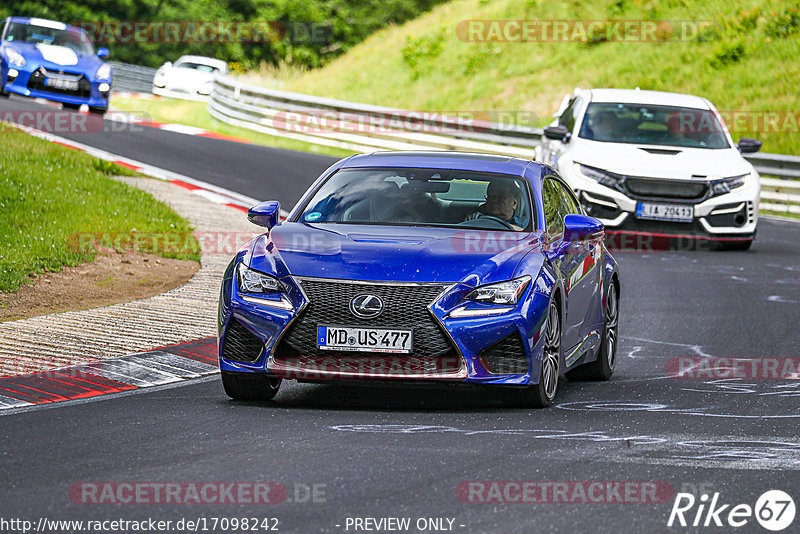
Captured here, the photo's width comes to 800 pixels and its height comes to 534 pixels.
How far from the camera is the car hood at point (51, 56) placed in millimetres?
27375

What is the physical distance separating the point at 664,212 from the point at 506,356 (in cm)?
915

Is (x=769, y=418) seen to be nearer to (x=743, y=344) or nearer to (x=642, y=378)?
(x=642, y=378)

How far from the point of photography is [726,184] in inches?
659

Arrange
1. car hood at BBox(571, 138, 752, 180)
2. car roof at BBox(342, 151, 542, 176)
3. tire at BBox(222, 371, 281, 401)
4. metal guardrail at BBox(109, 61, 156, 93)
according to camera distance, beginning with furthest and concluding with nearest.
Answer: metal guardrail at BBox(109, 61, 156, 93)
car hood at BBox(571, 138, 752, 180)
car roof at BBox(342, 151, 542, 176)
tire at BBox(222, 371, 281, 401)

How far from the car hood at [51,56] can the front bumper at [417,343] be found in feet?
68.4

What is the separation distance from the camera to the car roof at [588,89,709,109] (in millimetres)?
18031

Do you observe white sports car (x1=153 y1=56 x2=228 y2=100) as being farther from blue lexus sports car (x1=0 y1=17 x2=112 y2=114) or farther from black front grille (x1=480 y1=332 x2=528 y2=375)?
black front grille (x1=480 y1=332 x2=528 y2=375)

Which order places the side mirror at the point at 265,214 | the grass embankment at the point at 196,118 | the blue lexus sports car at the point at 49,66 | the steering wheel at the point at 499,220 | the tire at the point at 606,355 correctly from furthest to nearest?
the grass embankment at the point at 196,118, the blue lexus sports car at the point at 49,66, the tire at the point at 606,355, the side mirror at the point at 265,214, the steering wheel at the point at 499,220

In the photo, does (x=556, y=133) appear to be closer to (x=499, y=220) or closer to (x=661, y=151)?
(x=661, y=151)

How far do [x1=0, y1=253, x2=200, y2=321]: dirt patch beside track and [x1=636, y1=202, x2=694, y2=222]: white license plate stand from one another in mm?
5430

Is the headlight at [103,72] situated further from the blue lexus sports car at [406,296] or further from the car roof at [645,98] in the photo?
the blue lexus sports car at [406,296]

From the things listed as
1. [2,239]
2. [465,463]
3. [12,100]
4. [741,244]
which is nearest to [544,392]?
[465,463]

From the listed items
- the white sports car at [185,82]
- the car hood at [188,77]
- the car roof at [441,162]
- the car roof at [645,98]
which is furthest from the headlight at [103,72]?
the car roof at [441,162]

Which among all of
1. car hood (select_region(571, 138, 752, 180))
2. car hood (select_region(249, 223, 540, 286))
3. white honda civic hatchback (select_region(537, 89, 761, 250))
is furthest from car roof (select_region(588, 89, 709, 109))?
car hood (select_region(249, 223, 540, 286))
